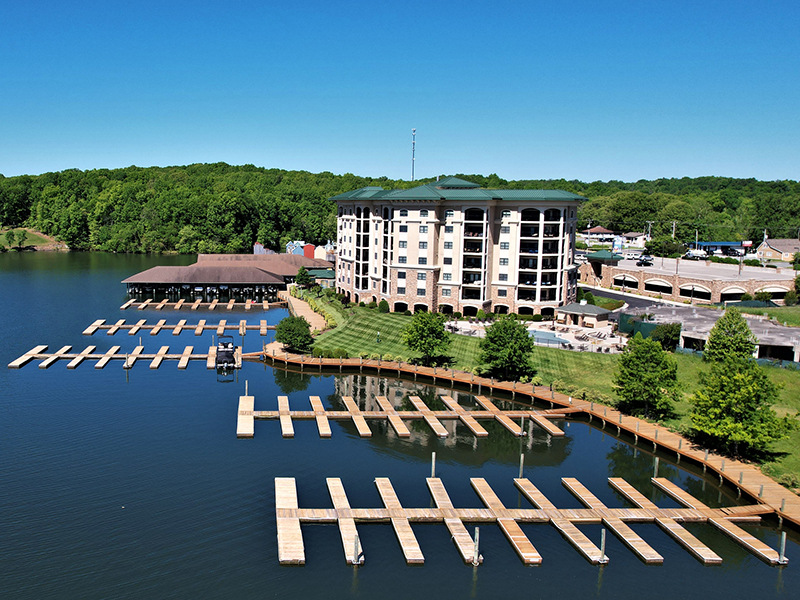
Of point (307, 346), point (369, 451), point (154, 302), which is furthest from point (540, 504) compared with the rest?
point (154, 302)

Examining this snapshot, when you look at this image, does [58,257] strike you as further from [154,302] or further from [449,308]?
[449,308]

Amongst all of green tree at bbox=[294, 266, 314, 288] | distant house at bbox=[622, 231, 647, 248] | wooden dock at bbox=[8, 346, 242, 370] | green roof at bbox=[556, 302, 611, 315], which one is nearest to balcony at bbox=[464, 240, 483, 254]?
green roof at bbox=[556, 302, 611, 315]

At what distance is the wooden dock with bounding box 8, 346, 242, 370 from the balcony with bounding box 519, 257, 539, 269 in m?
34.7

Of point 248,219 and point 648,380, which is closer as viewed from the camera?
point 648,380

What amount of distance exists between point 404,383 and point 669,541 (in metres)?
31.5

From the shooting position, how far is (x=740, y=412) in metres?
44.2

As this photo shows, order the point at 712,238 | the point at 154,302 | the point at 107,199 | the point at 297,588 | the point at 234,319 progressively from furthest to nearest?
the point at 107,199, the point at 712,238, the point at 154,302, the point at 234,319, the point at 297,588

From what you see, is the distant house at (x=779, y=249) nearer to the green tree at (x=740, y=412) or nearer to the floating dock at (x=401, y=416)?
the green tree at (x=740, y=412)

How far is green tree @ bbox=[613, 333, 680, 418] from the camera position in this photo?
52.2 meters

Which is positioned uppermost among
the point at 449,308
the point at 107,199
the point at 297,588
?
the point at 107,199

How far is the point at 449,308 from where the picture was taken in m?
85.4

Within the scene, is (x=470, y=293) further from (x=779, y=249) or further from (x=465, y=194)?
(x=779, y=249)

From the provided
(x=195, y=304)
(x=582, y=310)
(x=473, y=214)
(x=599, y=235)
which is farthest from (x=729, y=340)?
(x=599, y=235)

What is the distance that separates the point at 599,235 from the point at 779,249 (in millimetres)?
47240
